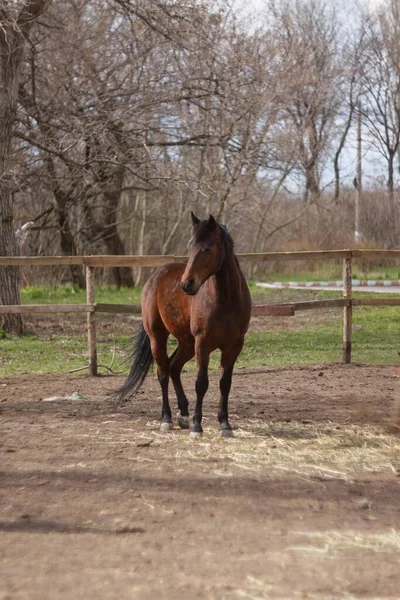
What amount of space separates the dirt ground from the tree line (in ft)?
24.3

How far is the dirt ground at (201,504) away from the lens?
3.20 meters

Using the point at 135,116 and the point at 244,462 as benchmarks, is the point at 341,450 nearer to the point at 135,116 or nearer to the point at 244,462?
the point at 244,462

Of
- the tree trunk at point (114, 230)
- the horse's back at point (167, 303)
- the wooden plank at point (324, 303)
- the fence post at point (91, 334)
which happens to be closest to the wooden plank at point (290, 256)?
the wooden plank at point (324, 303)

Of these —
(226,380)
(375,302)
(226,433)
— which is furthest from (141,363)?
(375,302)

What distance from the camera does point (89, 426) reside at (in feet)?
21.8

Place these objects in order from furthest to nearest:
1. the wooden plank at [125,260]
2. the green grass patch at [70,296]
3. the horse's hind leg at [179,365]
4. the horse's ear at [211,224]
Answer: the green grass patch at [70,296], the wooden plank at [125,260], the horse's hind leg at [179,365], the horse's ear at [211,224]

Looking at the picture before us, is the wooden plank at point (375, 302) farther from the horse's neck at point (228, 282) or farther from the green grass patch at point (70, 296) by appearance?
the green grass patch at point (70, 296)

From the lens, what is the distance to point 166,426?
21.6 ft

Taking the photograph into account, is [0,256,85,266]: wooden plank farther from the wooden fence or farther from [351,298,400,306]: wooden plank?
[351,298,400,306]: wooden plank

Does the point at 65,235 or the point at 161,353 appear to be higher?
the point at 65,235

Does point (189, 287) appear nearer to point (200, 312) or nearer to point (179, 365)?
point (200, 312)

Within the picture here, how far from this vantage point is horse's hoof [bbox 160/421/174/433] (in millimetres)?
6542

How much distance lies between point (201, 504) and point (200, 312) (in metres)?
2.27

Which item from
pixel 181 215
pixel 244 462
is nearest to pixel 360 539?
pixel 244 462
